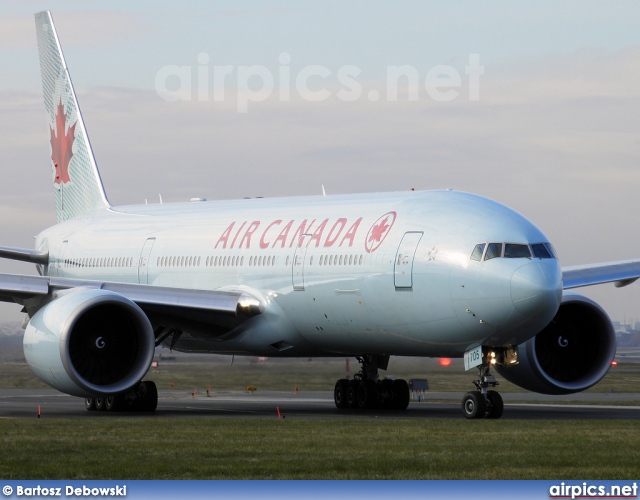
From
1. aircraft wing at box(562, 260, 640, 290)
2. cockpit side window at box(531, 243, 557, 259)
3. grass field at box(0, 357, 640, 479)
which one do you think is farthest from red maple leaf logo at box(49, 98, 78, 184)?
cockpit side window at box(531, 243, 557, 259)

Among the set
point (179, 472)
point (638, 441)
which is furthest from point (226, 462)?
point (638, 441)

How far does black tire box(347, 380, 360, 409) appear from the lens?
2866 cm

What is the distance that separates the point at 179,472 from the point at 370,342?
37.2ft

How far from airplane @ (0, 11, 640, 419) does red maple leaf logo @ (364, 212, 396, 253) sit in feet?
0.13

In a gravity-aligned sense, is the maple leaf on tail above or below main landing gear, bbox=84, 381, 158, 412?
above

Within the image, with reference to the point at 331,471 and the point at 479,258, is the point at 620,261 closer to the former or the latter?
the point at 479,258

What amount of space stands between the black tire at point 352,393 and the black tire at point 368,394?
162 mm

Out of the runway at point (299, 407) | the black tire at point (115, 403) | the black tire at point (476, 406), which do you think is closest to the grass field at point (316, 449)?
the black tire at point (476, 406)

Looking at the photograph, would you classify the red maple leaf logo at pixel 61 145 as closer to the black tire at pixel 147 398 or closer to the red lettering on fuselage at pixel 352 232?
the black tire at pixel 147 398

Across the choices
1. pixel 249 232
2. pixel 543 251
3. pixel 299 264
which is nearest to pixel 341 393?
pixel 299 264

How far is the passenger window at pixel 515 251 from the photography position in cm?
2244

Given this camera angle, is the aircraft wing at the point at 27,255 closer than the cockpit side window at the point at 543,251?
No

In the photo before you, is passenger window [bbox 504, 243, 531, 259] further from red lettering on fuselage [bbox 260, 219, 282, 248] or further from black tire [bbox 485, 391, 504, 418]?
red lettering on fuselage [bbox 260, 219, 282, 248]

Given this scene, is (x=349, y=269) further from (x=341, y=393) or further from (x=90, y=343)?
(x=90, y=343)
